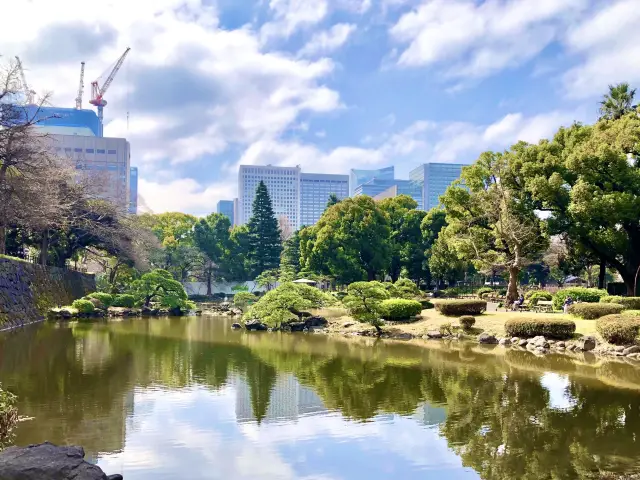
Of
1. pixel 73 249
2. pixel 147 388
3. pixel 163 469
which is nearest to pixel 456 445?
pixel 163 469

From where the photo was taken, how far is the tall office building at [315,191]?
166 meters

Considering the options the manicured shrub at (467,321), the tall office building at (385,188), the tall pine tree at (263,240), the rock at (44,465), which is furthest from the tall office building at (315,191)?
the rock at (44,465)

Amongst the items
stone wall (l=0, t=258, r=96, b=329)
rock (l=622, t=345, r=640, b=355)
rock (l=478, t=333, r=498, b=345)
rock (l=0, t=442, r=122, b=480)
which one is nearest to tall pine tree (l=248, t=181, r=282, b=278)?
stone wall (l=0, t=258, r=96, b=329)

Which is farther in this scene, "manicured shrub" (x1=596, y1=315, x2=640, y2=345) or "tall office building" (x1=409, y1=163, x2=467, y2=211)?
"tall office building" (x1=409, y1=163, x2=467, y2=211)

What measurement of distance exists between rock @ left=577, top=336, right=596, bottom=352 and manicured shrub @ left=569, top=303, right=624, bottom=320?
250 cm

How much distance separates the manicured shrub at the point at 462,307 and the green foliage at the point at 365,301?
9.19ft

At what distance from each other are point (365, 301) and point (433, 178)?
167 metres

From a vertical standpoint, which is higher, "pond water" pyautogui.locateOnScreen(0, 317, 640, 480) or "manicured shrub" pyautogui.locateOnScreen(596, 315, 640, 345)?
"manicured shrub" pyautogui.locateOnScreen(596, 315, 640, 345)

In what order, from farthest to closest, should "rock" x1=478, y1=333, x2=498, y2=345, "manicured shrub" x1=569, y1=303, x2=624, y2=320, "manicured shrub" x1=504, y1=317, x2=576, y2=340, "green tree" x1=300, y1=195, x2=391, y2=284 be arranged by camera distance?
"green tree" x1=300, y1=195, x2=391, y2=284, "manicured shrub" x1=569, y1=303, x2=624, y2=320, "rock" x1=478, y1=333, x2=498, y2=345, "manicured shrub" x1=504, y1=317, x2=576, y2=340

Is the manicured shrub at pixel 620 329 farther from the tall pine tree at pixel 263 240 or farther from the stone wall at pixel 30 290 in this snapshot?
the tall pine tree at pixel 263 240

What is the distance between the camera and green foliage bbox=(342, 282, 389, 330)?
66.9 ft

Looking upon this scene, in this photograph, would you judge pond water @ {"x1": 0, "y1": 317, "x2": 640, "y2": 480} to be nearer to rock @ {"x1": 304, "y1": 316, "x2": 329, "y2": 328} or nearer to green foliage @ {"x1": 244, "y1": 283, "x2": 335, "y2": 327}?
green foliage @ {"x1": 244, "y1": 283, "x2": 335, "y2": 327}

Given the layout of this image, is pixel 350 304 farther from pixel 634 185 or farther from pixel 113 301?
pixel 113 301

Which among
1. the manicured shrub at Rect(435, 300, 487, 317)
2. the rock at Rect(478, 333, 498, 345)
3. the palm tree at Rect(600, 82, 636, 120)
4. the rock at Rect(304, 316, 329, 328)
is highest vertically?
the palm tree at Rect(600, 82, 636, 120)
